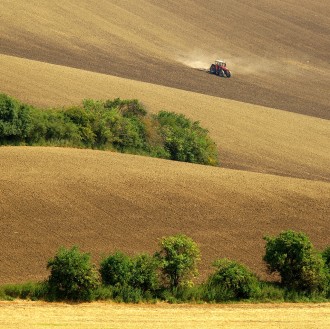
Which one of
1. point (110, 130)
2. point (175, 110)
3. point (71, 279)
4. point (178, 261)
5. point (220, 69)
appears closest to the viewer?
point (71, 279)

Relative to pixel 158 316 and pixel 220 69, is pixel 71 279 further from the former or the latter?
pixel 220 69

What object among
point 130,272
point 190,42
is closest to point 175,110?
point 190,42

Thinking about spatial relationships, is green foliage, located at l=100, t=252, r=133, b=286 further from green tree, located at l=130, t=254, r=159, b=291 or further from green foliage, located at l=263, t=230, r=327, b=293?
green foliage, located at l=263, t=230, r=327, b=293

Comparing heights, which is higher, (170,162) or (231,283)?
(170,162)

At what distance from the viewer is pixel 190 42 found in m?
95.0

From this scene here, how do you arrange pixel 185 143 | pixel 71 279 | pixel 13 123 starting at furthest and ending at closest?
pixel 185 143 → pixel 13 123 → pixel 71 279

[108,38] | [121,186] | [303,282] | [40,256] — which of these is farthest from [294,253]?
[108,38]

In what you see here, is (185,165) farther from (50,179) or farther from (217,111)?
(217,111)

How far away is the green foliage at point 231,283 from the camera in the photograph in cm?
3077

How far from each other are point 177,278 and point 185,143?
23.8 metres

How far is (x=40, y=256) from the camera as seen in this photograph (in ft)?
105

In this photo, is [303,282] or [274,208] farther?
[274,208]

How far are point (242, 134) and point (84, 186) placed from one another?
26.1m

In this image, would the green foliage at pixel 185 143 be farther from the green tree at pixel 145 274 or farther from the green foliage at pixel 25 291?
the green foliage at pixel 25 291
